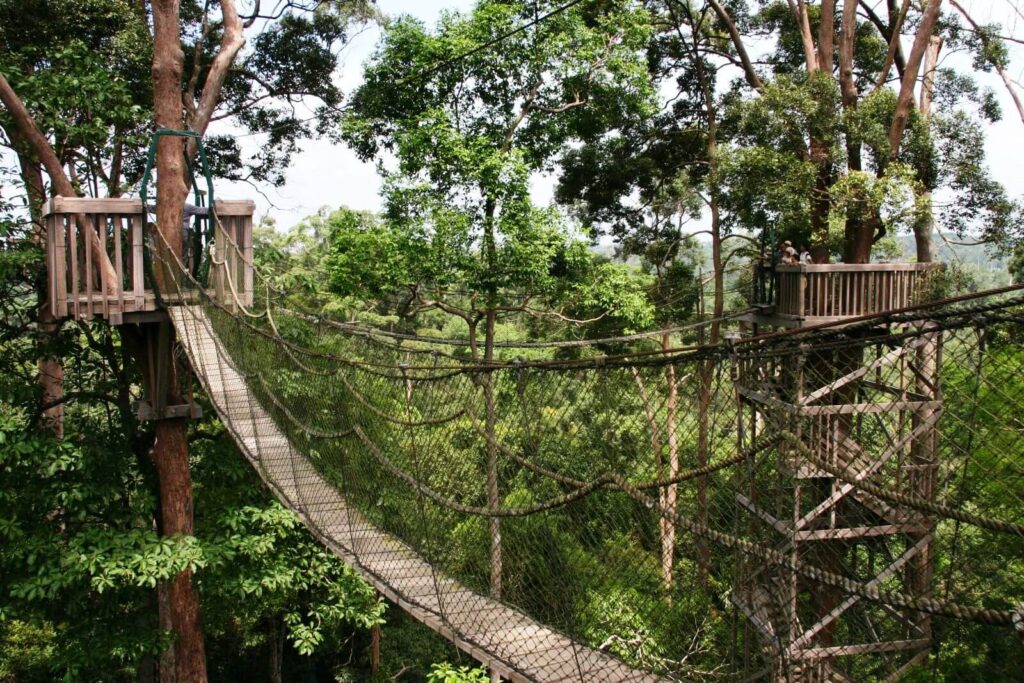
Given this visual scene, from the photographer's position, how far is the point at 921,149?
21.9ft

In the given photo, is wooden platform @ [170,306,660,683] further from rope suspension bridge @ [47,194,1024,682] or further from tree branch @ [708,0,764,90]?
tree branch @ [708,0,764,90]

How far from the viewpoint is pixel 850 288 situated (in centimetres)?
611

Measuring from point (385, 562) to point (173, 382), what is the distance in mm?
3029

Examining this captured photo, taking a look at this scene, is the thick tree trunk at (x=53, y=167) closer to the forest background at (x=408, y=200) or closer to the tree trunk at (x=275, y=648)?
the forest background at (x=408, y=200)

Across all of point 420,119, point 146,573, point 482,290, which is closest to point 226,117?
point 420,119

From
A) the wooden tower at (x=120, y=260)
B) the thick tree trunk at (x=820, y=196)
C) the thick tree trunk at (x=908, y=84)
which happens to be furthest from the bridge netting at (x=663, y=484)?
the thick tree trunk at (x=908, y=84)

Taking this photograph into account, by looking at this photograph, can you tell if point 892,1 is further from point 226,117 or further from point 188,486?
point 188,486

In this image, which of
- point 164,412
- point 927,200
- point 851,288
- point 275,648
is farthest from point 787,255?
point 275,648

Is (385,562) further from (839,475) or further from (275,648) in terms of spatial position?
(275,648)

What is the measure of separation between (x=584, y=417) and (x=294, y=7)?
749cm

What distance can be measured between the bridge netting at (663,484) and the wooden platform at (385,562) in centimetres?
1

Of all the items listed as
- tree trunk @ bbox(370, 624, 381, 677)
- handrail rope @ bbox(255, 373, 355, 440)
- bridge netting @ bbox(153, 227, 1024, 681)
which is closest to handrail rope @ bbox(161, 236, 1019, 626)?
bridge netting @ bbox(153, 227, 1024, 681)

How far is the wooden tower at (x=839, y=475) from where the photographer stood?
2.38 meters

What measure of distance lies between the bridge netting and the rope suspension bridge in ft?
0.05
